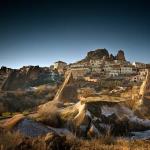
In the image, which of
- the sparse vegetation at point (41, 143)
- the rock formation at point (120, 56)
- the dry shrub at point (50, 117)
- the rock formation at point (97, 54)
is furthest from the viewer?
the rock formation at point (97, 54)

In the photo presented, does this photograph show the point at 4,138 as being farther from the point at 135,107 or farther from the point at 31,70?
the point at 31,70

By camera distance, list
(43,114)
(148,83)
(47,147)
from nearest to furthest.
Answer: (47,147) → (43,114) → (148,83)

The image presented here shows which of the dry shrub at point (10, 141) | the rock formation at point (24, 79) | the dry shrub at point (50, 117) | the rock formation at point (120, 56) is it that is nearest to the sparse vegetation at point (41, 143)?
the dry shrub at point (10, 141)

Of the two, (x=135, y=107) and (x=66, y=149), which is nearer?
(x=66, y=149)

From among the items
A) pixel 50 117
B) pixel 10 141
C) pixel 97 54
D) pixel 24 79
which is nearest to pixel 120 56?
pixel 97 54

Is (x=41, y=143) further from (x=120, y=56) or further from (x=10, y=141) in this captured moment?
(x=120, y=56)

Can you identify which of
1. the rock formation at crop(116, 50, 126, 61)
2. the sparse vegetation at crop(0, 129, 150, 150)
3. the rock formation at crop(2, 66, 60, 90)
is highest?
the rock formation at crop(116, 50, 126, 61)

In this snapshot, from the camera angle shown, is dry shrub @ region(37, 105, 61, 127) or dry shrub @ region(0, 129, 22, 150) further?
dry shrub @ region(37, 105, 61, 127)

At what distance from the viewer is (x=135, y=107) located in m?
15.7

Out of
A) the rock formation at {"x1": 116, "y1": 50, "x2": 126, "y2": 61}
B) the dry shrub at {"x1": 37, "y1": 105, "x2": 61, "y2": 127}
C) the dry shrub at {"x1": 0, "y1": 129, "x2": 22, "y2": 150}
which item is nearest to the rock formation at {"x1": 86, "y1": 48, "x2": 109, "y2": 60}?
the rock formation at {"x1": 116, "y1": 50, "x2": 126, "y2": 61}

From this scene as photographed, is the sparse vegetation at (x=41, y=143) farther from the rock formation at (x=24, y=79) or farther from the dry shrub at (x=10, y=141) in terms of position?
the rock formation at (x=24, y=79)

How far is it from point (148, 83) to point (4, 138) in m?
16.7

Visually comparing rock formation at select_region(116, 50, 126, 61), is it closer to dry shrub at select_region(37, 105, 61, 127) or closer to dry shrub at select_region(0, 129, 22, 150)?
dry shrub at select_region(37, 105, 61, 127)

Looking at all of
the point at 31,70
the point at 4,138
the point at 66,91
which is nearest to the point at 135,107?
the point at 66,91
